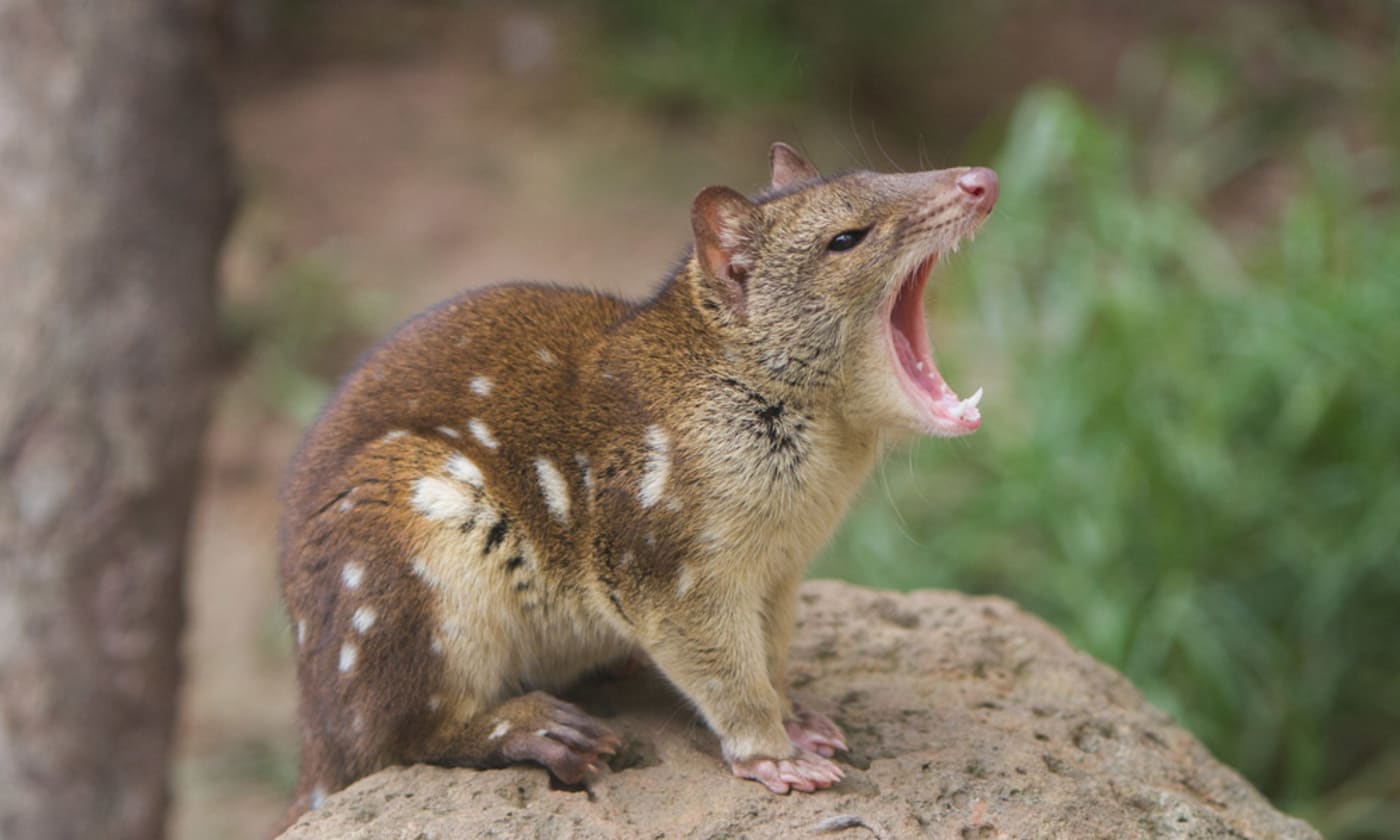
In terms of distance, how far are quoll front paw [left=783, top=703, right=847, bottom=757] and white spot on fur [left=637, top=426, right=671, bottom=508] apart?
0.65 metres

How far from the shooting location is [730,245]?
11.6 ft

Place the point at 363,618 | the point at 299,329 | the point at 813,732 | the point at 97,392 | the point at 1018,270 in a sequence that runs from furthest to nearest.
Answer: the point at 299,329 < the point at 1018,270 < the point at 97,392 < the point at 813,732 < the point at 363,618

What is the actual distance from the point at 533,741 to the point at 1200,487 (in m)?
3.80

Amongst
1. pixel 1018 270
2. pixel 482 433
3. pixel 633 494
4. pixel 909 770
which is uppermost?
pixel 1018 270

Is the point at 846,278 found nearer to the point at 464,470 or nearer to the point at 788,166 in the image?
the point at 788,166

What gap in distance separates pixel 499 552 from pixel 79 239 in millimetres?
2600

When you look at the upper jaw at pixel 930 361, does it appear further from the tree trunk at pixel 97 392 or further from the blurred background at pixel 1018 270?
the tree trunk at pixel 97 392

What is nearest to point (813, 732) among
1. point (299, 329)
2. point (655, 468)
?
point (655, 468)

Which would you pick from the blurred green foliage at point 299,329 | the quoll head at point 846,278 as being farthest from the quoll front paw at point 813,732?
the blurred green foliage at point 299,329

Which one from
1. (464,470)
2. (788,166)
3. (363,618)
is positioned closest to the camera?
(363,618)

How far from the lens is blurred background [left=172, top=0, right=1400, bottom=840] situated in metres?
6.17

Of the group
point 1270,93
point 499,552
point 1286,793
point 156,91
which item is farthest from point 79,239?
point 1270,93

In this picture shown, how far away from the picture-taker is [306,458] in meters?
3.68

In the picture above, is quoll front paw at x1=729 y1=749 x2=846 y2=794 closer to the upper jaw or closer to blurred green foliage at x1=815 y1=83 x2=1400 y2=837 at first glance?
the upper jaw
